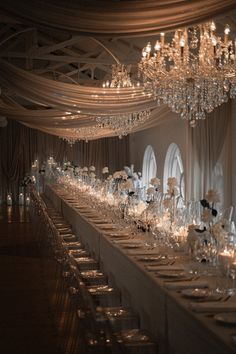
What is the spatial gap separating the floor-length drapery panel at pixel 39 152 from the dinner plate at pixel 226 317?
17515 mm

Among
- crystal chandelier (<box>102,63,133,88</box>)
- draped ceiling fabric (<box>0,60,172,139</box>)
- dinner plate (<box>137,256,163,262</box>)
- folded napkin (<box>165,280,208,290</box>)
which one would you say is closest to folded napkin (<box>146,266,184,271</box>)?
dinner plate (<box>137,256,163,262</box>)

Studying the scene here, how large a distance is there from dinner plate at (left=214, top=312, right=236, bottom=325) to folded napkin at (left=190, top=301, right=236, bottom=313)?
0.07m

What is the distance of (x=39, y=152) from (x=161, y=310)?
56.1ft

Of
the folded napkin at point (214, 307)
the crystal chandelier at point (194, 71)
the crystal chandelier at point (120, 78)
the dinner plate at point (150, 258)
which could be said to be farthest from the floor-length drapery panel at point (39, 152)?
the folded napkin at point (214, 307)

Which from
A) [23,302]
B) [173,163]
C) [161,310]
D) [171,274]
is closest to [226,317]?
[161,310]

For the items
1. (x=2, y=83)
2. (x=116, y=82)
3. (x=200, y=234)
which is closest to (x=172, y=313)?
(x=200, y=234)

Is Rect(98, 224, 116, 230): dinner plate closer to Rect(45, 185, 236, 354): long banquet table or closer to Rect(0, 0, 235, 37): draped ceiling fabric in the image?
Rect(45, 185, 236, 354): long banquet table

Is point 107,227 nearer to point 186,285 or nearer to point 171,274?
point 171,274

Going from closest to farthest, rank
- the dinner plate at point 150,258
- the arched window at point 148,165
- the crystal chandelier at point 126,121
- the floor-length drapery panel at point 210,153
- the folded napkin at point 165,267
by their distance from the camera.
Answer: the folded napkin at point 165,267, the dinner plate at point 150,258, the crystal chandelier at point 126,121, the floor-length drapery panel at point 210,153, the arched window at point 148,165

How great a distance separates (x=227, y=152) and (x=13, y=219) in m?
7.21

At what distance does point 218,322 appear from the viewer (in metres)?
3.11

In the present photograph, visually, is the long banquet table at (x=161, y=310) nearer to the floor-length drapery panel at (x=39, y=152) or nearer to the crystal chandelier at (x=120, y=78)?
the crystal chandelier at (x=120, y=78)

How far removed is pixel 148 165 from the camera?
18.9 metres

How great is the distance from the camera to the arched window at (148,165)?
18497 mm
